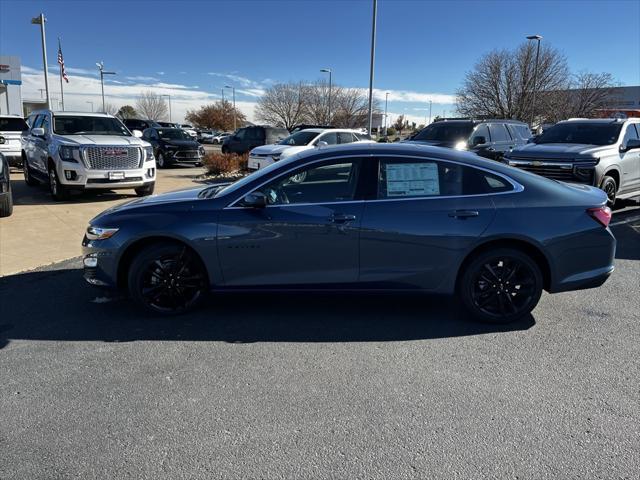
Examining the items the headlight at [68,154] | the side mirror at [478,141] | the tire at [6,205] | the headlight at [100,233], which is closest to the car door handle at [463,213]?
the headlight at [100,233]

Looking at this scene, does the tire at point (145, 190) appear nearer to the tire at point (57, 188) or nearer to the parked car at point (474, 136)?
the tire at point (57, 188)

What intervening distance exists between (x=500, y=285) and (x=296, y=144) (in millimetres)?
11952

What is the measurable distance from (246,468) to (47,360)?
2.11 meters

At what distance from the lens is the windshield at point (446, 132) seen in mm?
13000

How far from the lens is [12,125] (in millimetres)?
16469

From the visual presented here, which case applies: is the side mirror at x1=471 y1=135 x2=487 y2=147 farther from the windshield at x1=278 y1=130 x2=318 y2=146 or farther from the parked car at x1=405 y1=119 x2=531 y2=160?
the windshield at x1=278 y1=130 x2=318 y2=146

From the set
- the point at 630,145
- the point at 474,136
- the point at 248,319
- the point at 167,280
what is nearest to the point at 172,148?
the point at 474,136

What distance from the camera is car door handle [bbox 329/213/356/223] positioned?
4.34 m

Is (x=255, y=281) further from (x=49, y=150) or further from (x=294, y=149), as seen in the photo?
(x=294, y=149)

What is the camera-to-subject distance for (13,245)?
7434mm

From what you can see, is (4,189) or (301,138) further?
(301,138)

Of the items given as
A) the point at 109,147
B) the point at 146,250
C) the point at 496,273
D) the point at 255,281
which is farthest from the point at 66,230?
the point at 496,273

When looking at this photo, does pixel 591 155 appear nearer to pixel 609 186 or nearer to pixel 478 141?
pixel 609 186

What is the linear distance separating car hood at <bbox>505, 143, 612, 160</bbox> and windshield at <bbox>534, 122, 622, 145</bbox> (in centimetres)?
39
